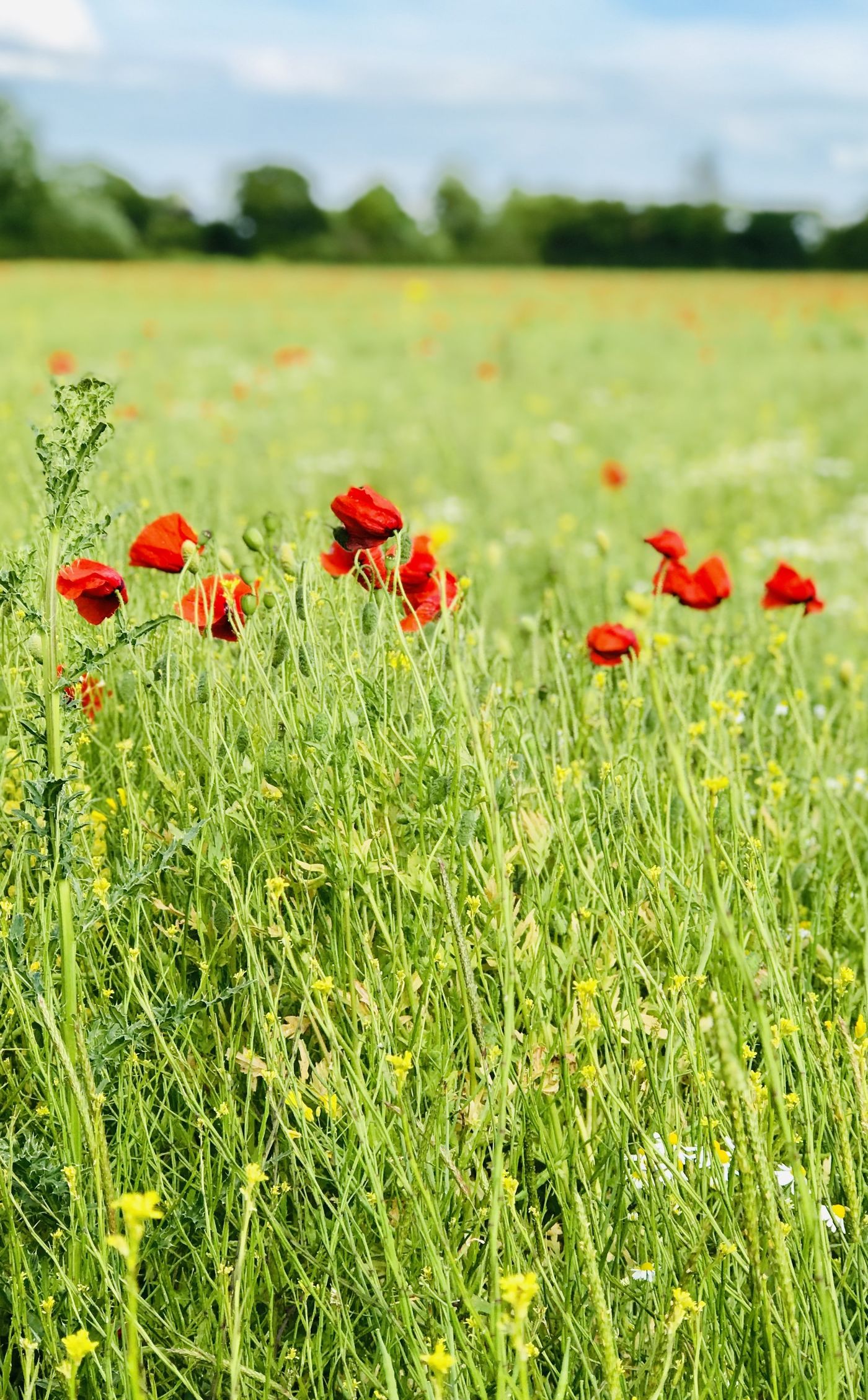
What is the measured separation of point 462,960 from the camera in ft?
4.62

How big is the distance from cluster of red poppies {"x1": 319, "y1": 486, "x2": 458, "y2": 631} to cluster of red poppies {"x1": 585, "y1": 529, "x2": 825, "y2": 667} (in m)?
0.30

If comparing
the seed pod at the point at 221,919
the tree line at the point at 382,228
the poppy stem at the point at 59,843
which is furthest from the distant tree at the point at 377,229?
the poppy stem at the point at 59,843

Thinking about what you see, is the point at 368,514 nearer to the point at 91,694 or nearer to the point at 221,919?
the point at 91,694

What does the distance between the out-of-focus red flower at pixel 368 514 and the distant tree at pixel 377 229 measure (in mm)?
47118

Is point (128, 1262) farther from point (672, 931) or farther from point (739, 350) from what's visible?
point (739, 350)

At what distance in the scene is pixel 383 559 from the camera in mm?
1901

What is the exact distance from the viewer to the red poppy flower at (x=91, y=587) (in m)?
1.69

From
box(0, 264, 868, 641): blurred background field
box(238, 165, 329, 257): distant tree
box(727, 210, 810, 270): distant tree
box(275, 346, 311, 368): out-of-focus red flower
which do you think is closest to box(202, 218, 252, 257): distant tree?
box(238, 165, 329, 257): distant tree

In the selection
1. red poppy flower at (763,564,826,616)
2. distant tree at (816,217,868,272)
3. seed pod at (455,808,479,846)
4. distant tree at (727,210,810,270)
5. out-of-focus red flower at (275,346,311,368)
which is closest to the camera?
seed pod at (455,808,479,846)

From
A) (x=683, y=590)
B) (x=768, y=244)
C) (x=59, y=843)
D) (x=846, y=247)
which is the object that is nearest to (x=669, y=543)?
(x=683, y=590)

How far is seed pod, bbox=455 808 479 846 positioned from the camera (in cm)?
165

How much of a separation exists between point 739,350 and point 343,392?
4.92 meters

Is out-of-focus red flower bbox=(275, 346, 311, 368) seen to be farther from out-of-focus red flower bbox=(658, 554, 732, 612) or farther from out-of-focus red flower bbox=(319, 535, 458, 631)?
out-of-focus red flower bbox=(319, 535, 458, 631)

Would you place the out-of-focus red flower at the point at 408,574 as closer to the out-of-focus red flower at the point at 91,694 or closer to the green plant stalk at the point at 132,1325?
the out-of-focus red flower at the point at 91,694
